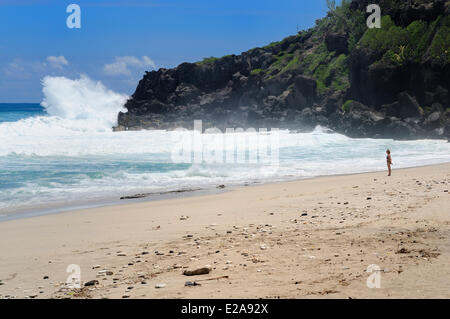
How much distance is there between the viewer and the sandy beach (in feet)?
17.8

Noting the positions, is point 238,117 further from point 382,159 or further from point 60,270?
point 60,270

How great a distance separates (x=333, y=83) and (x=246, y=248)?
241ft

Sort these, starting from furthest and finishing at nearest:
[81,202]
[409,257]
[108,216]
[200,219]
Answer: [81,202] → [108,216] → [200,219] → [409,257]

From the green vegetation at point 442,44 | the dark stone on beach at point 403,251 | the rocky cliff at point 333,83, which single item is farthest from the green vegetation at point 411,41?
the dark stone on beach at point 403,251

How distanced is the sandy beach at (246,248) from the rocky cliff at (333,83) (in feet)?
118

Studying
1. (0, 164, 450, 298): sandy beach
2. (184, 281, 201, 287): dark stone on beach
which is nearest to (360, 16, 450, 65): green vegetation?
(0, 164, 450, 298): sandy beach

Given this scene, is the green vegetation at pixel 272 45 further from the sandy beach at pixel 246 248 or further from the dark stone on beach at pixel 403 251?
the dark stone on beach at pixel 403 251

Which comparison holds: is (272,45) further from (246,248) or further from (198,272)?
(198,272)

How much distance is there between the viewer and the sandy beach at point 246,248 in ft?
17.8

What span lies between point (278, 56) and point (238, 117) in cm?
2067

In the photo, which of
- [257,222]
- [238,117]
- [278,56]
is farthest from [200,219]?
[278,56]

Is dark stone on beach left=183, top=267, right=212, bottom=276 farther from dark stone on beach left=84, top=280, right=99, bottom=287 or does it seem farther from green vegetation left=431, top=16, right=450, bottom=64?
green vegetation left=431, top=16, right=450, bottom=64

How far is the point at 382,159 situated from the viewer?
89.9 ft
